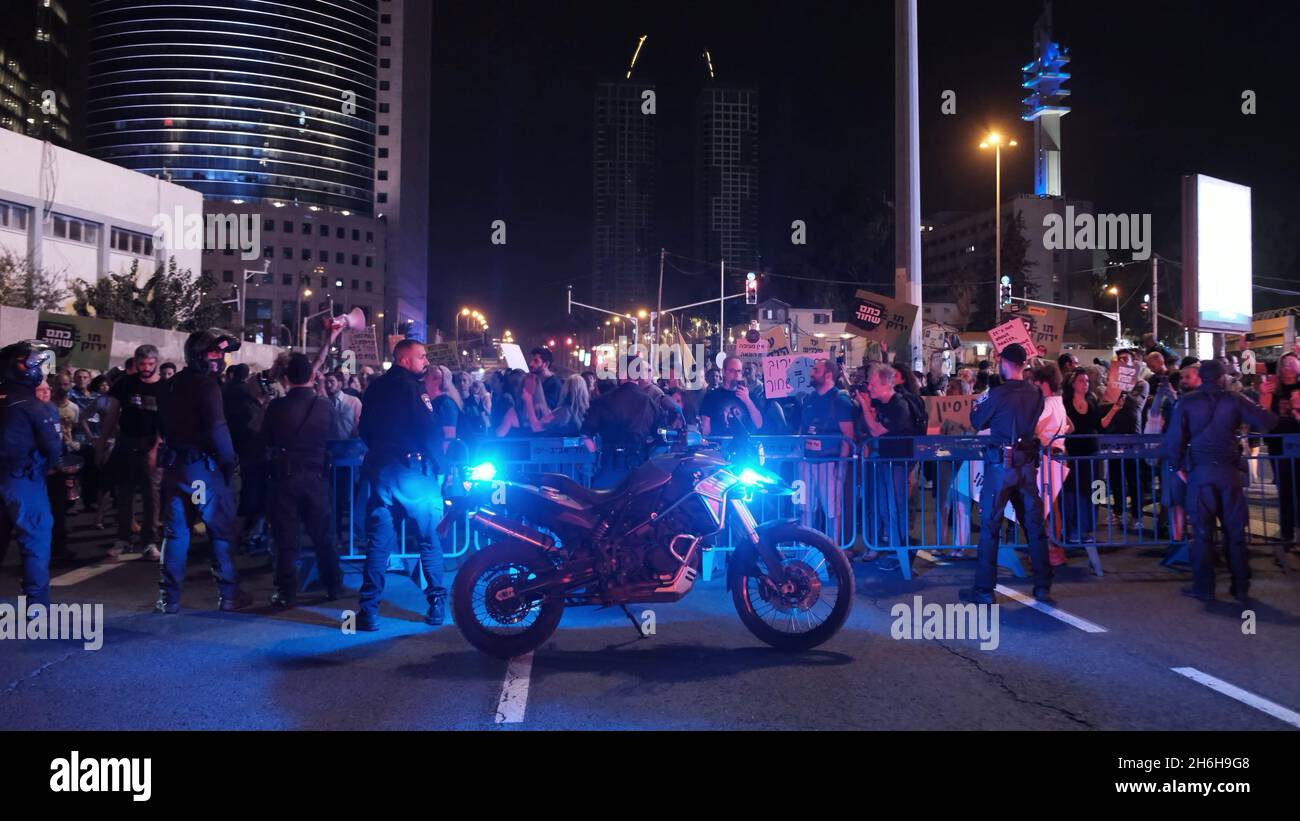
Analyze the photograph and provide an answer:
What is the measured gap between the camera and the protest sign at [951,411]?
40.9 feet

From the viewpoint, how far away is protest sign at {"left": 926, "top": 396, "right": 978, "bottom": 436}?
12.5 m

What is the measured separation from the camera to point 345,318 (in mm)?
9953

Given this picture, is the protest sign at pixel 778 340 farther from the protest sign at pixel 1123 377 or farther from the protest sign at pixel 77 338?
the protest sign at pixel 77 338

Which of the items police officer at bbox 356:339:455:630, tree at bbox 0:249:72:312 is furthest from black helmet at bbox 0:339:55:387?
tree at bbox 0:249:72:312

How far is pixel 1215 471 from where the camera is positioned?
28.3 feet

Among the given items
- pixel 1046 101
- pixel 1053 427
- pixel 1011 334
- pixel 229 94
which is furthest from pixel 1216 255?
pixel 229 94

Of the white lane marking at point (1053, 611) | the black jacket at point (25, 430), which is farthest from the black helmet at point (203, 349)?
the white lane marking at point (1053, 611)

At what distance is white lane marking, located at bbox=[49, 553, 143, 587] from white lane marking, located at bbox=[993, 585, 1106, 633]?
816 cm

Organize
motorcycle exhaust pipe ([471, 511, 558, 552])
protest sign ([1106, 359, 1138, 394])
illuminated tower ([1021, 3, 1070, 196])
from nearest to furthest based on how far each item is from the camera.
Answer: motorcycle exhaust pipe ([471, 511, 558, 552])
protest sign ([1106, 359, 1138, 394])
illuminated tower ([1021, 3, 1070, 196])

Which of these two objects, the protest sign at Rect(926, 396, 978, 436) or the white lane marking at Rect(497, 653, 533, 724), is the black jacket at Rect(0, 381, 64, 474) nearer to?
the white lane marking at Rect(497, 653, 533, 724)
